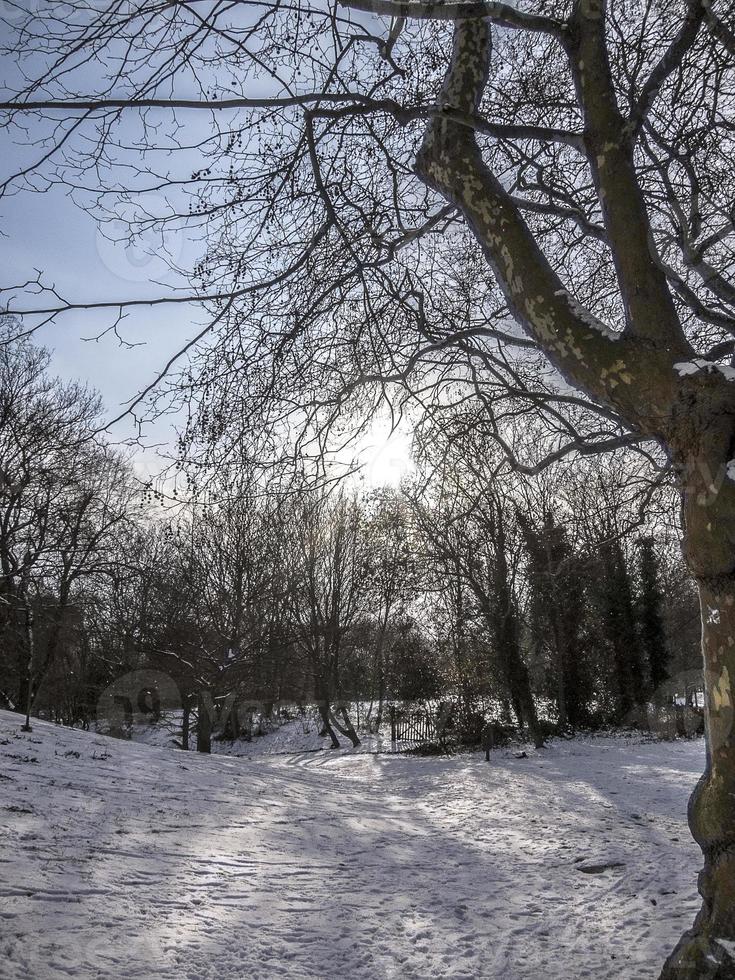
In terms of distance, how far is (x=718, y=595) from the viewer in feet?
10.3

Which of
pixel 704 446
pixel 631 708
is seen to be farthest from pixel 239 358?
pixel 631 708

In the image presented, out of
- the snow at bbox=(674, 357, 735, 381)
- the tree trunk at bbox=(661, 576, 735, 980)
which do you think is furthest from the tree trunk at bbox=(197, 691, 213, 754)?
the snow at bbox=(674, 357, 735, 381)

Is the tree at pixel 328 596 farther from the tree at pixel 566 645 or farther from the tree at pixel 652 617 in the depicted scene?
the tree at pixel 652 617

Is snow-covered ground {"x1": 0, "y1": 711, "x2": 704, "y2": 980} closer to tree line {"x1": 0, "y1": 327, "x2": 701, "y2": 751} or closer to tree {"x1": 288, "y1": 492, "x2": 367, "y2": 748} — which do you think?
tree line {"x1": 0, "y1": 327, "x2": 701, "y2": 751}

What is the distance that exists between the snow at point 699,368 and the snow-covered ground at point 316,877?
337cm

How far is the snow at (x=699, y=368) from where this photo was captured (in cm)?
317

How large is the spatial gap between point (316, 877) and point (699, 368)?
17.5 feet

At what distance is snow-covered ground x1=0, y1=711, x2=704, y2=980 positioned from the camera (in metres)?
4.12

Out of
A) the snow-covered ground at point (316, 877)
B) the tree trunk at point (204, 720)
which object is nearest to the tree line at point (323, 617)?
the tree trunk at point (204, 720)

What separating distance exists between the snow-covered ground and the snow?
3367 millimetres

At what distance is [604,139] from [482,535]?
15.0m

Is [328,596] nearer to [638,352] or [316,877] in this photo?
[316,877]

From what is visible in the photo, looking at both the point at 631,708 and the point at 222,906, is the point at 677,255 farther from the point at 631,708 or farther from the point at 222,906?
the point at 631,708

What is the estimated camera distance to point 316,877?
19.9ft
